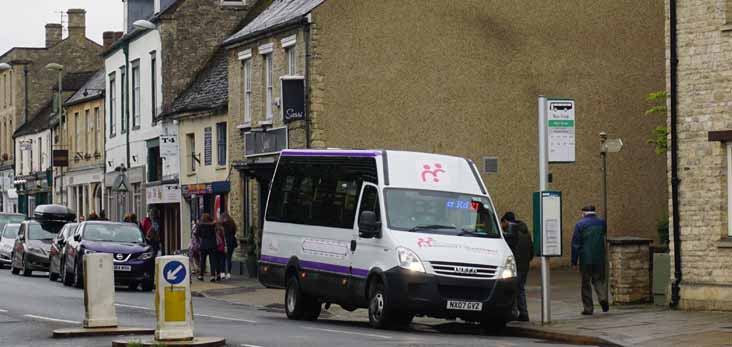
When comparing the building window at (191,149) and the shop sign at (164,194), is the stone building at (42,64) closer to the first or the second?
the shop sign at (164,194)

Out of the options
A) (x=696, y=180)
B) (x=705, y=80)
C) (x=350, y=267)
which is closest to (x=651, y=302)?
(x=696, y=180)

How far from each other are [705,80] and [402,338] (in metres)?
7.98

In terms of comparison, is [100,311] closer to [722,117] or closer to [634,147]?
[722,117]

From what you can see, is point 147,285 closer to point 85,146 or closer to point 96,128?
point 96,128

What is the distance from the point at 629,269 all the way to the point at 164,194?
26.1 metres

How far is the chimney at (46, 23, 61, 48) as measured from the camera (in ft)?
287

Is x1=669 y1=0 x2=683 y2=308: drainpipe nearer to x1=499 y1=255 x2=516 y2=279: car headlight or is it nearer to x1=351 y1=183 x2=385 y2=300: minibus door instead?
x1=499 y1=255 x2=516 y2=279: car headlight

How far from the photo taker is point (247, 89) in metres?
42.0

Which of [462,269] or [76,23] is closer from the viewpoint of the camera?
[462,269]

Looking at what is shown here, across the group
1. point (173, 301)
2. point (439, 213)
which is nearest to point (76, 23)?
point (439, 213)

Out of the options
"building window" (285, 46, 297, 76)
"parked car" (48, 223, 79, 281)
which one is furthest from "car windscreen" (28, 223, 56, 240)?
"building window" (285, 46, 297, 76)

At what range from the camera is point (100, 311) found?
2023 cm

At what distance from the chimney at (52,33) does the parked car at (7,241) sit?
39.6 meters

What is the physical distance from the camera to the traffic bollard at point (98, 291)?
20.0m
